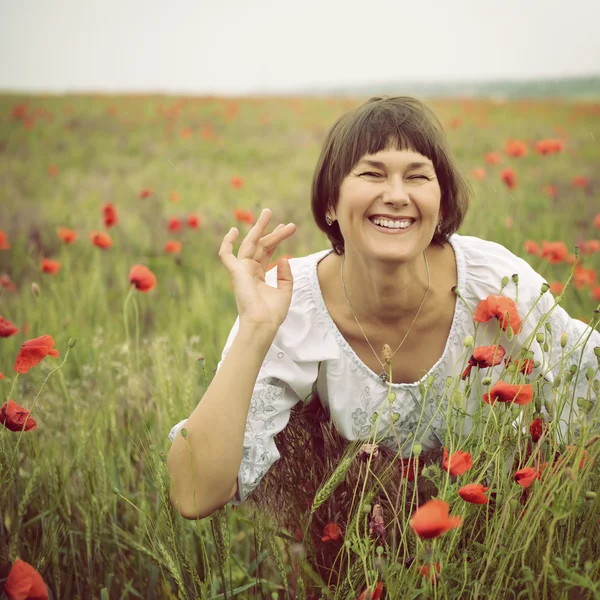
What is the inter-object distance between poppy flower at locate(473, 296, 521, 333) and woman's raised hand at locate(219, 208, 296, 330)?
16.0 inches

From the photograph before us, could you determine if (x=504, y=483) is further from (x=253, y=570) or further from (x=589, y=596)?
(x=253, y=570)

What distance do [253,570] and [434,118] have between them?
4.00ft

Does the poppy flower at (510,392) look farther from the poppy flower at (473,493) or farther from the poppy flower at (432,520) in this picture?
the poppy flower at (432,520)

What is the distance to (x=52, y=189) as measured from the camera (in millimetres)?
4746

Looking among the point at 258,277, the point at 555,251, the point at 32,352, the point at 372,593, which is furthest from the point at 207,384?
the point at 555,251

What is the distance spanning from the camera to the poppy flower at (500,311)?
1.27m

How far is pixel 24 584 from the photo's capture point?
997 mm

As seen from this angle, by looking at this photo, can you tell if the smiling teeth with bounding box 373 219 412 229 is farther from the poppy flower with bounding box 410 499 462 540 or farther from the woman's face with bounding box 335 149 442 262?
the poppy flower with bounding box 410 499 462 540

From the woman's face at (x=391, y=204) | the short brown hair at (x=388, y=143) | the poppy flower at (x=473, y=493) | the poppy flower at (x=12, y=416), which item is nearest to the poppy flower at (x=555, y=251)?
the short brown hair at (x=388, y=143)

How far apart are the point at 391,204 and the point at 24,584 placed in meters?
1.02

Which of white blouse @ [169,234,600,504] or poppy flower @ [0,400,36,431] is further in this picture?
white blouse @ [169,234,600,504]

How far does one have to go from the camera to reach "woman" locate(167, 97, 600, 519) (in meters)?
1.30

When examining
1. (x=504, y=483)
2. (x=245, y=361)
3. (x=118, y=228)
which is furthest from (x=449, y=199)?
(x=118, y=228)

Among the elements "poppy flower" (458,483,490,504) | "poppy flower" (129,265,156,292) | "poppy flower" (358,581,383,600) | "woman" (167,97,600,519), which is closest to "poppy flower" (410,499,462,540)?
"poppy flower" (458,483,490,504)
